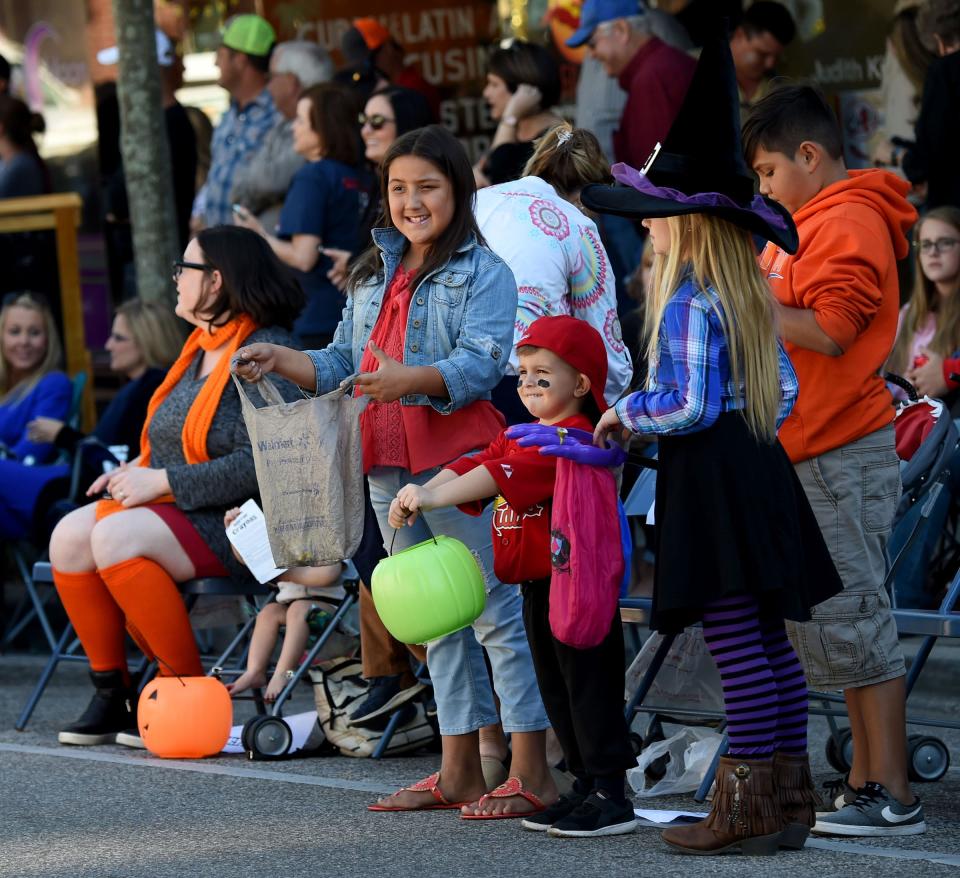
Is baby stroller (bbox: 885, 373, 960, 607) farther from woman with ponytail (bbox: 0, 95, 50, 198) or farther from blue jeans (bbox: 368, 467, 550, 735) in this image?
woman with ponytail (bbox: 0, 95, 50, 198)

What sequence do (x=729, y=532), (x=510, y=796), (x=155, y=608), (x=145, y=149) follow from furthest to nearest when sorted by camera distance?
1. (x=145, y=149)
2. (x=155, y=608)
3. (x=510, y=796)
4. (x=729, y=532)

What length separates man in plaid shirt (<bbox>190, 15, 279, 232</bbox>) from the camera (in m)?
10.0

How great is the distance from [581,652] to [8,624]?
5146 millimetres

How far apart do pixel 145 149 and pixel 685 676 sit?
5055mm

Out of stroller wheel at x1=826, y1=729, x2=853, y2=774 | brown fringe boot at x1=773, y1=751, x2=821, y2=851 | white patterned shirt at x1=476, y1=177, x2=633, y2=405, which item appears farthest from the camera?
white patterned shirt at x1=476, y1=177, x2=633, y2=405

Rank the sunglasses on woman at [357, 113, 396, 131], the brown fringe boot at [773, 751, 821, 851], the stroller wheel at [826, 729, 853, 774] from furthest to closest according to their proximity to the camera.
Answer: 1. the sunglasses on woman at [357, 113, 396, 131]
2. the stroller wheel at [826, 729, 853, 774]
3. the brown fringe boot at [773, 751, 821, 851]

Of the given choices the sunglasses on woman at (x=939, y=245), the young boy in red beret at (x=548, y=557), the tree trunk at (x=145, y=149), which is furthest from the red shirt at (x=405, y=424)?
the tree trunk at (x=145, y=149)

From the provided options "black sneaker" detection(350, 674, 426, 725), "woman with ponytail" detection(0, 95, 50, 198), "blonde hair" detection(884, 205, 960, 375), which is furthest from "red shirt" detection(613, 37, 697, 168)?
"woman with ponytail" detection(0, 95, 50, 198)

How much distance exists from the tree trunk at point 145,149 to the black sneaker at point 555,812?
17.2 feet

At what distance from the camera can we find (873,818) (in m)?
4.90

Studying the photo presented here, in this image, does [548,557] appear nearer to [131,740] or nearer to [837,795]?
[837,795]

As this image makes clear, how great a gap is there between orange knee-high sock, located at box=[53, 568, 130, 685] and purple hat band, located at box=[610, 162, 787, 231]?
287cm

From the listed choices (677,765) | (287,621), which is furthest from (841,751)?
(287,621)

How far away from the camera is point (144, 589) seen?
6742 millimetres
